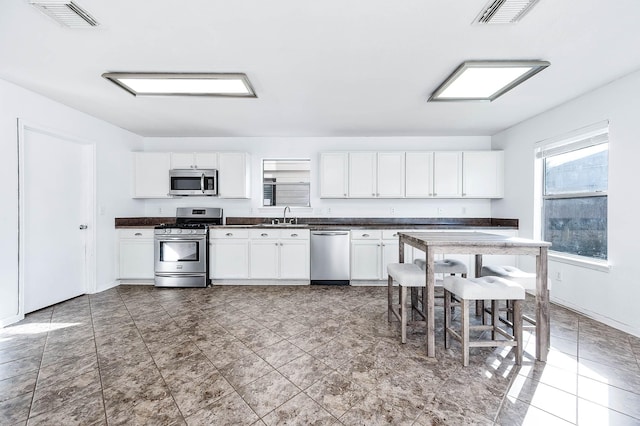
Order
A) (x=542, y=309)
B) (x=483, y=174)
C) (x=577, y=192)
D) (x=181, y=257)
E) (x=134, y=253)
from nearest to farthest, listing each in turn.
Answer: (x=542, y=309) → (x=577, y=192) → (x=181, y=257) → (x=134, y=253) → (x=483, y=174)

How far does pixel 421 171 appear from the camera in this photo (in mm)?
→ 4461

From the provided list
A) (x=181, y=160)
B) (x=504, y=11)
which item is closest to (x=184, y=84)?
(x=181, y=160)

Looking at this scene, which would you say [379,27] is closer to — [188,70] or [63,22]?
[188,70]

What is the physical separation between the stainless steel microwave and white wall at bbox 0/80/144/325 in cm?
75

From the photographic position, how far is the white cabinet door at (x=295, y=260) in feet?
13.6

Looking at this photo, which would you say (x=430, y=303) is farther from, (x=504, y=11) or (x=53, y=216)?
(x=53, y=216)

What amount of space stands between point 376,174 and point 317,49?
→ 2618 mm

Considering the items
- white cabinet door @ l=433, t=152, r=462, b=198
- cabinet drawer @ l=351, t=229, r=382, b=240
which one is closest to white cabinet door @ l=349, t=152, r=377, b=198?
cabinet drawer @ l=351, t=229, r=382, b=240

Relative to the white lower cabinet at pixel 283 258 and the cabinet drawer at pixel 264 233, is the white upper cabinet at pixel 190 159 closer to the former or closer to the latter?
the cabinet drawer at pixel 264 233

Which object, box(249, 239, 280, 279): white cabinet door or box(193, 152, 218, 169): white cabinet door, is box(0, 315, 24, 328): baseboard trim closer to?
box(249, 239, 280, 279): white cabinet door

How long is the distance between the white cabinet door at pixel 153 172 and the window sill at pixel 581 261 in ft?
18.8

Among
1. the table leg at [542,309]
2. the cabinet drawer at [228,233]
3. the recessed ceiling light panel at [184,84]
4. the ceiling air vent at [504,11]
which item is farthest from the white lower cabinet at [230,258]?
the ceiling air vent at [504,11]

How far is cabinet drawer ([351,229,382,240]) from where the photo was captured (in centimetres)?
414

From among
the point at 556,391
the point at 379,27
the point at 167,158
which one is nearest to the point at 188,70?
the point at 379,27
